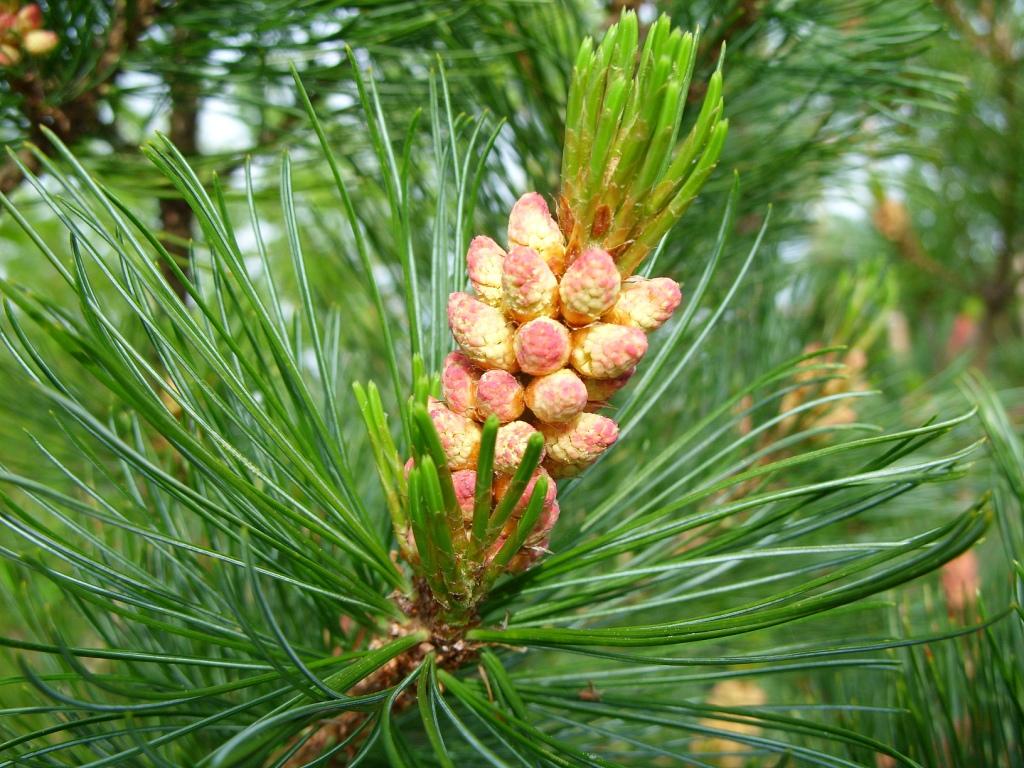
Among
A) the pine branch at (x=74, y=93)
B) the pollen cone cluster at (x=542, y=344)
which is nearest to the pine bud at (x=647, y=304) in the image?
the pollen cone cluster at (x=542, y=344)

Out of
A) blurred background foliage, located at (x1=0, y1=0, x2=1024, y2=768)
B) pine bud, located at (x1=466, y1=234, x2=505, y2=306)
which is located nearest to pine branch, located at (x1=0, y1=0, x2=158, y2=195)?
blurred background foliage, located at (x1=0, y1=0, x2=1024, y2=768)

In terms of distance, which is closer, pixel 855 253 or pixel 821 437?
pixel 821 437

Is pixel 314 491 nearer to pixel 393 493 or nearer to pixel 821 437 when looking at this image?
pixel 393 493

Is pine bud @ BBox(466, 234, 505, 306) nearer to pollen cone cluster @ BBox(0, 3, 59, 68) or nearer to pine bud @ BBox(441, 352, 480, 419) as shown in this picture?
pine bud @ BBox(441, 352, 480, 419)

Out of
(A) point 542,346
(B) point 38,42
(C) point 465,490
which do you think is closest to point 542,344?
(A) point 542,346

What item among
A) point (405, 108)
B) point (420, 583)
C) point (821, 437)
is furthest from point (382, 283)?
point (420, 583)

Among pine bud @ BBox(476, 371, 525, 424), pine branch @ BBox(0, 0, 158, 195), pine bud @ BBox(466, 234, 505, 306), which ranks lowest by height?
pine bud @ BBox(476, 371, 525, 424)
